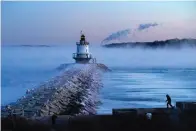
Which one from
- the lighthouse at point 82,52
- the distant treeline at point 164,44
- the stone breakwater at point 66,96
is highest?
the distant treeline at point 164,44

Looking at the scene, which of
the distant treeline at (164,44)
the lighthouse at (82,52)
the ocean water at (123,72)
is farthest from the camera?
the distant treeline at (164,44)

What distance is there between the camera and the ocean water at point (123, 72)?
632 cm

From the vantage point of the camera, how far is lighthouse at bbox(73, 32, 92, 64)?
6.56 meters

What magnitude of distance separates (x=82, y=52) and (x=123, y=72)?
0.73 meters

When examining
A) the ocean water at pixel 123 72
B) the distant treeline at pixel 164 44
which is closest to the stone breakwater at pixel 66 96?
the ocean water at pixel 123 72

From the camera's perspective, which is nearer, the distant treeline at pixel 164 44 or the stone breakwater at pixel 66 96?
the stone breakwater at pixel 66 96

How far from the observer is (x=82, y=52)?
6.59 metres

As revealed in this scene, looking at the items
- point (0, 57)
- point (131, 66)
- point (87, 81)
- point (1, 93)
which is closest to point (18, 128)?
point (1, 93)

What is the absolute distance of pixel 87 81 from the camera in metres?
6.84

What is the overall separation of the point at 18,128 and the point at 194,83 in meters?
3.08

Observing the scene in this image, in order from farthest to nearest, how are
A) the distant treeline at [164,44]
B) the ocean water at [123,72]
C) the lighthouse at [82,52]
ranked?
the distant treeline at [164,44]
the lighthouse at [82,52]
the ocean water at [123,72]

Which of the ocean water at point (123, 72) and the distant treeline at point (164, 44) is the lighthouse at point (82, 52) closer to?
the ocean water at point (123, 72)

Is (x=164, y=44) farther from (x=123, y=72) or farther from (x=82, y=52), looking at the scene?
(x=82, y=52)

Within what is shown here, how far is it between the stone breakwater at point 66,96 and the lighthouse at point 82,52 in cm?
11
